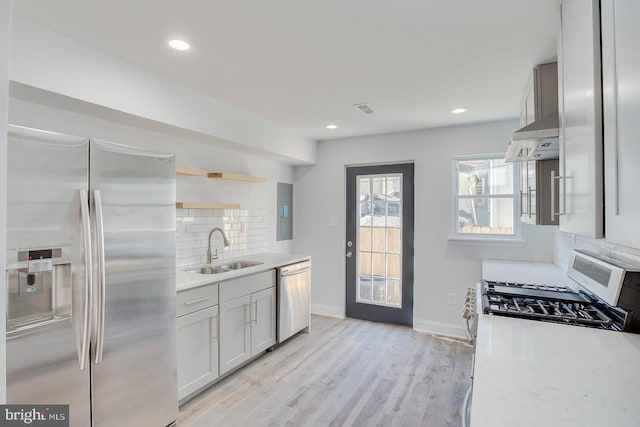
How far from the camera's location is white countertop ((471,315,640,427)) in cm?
88

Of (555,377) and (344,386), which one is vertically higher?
Result: (555,377)

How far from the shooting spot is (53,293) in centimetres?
166

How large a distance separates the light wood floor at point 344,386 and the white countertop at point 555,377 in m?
1.24

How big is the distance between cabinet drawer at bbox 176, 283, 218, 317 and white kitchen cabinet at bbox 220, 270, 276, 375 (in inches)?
4.0

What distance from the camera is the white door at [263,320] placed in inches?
123

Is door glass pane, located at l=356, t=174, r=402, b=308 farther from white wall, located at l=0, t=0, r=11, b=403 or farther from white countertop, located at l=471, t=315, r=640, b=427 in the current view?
white wall, located at l=0, t=0, r=11, b=403

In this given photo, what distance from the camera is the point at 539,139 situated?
5.63 ft

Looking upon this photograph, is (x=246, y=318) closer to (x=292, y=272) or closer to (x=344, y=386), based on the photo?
(x=292, y=272)

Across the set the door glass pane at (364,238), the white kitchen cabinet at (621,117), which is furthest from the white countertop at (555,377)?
the door glass pane at (364,238)

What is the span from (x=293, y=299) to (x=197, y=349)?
131 centimetres

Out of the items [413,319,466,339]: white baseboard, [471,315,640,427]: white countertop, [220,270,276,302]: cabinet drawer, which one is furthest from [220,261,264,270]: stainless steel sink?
[471,315,640,427]: white countertop

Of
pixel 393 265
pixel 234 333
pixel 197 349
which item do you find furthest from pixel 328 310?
pixel 197 349

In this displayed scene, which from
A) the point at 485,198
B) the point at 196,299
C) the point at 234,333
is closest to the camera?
the point at 196,299

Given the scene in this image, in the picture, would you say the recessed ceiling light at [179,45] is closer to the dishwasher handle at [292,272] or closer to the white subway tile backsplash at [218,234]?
the white subway tile backsplash at [218,234]
